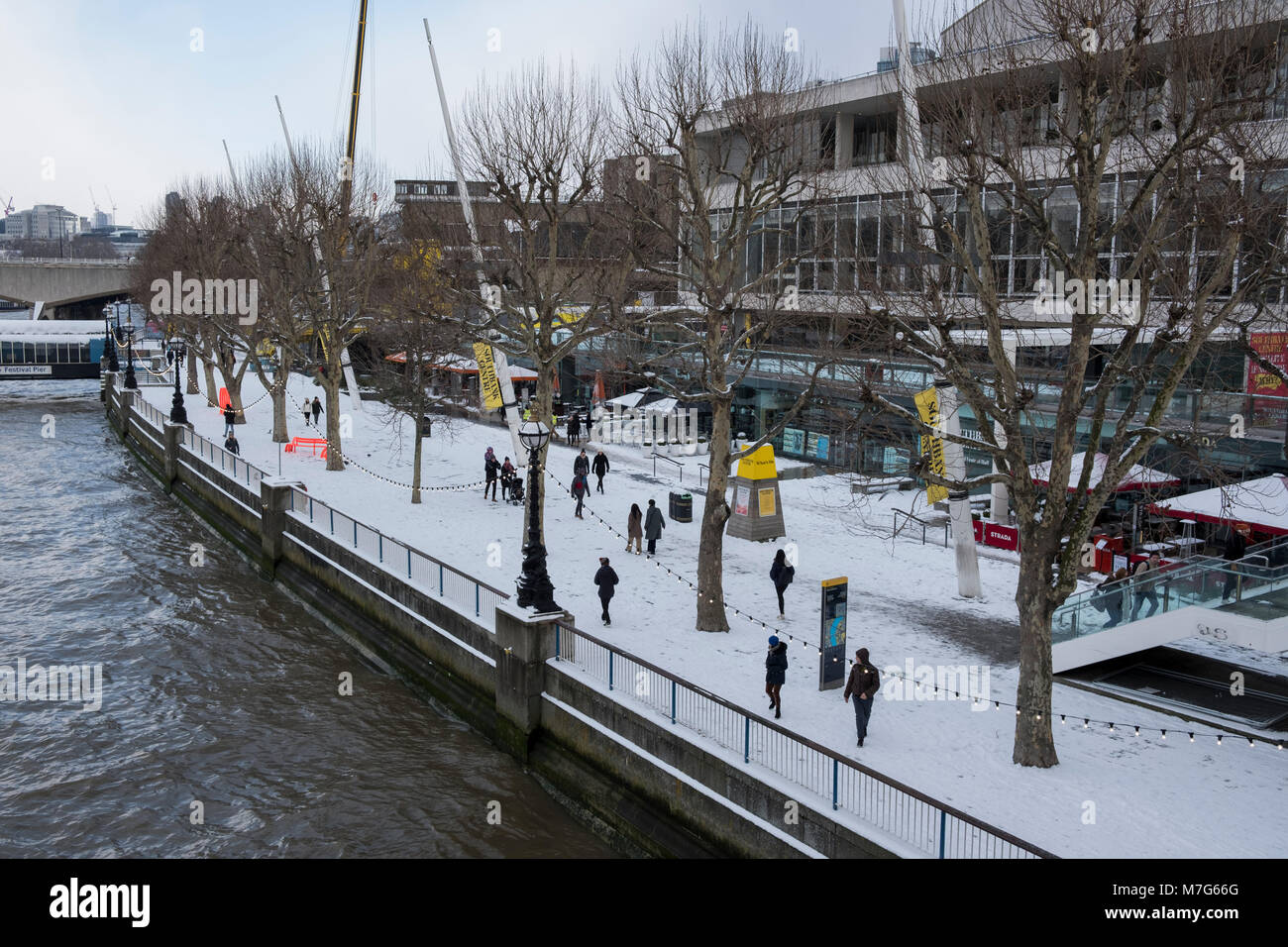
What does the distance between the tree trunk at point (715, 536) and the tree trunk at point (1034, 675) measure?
6.20 metres

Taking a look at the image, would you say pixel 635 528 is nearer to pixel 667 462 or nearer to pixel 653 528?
pixel 653 528

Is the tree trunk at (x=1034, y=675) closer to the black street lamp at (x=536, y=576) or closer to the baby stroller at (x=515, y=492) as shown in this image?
the black street lamp at (x=536, y=576)

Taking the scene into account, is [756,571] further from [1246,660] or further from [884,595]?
[1246,660]

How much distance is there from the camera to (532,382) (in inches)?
2135

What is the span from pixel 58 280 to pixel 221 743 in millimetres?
88845

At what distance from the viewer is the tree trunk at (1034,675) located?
13320 millimetres

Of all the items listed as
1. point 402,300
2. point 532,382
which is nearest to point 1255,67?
point 402,300

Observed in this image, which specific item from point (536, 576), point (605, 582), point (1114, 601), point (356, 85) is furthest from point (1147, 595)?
point (356, 85)

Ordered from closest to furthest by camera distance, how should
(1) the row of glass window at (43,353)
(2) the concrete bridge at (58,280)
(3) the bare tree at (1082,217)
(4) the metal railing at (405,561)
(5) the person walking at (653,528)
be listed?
(3) the bare tree at (1082,217) < (4) the metal railing at (405,561) < (5) the person walking at (653,528) < (1) the row of glass window at (43,353) < (2) the concrete bridge at (58,280)

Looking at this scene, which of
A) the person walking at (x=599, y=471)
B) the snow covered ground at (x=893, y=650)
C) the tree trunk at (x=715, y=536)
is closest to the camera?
the snow covered ground at (x=893, y=650)

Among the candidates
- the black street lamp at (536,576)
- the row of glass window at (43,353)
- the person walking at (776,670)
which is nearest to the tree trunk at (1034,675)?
the person walking at (776,670)

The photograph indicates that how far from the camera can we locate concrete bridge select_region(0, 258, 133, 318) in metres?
90.1

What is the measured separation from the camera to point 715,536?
63.4ft

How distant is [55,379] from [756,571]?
70.3 m
